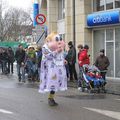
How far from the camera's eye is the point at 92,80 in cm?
1650

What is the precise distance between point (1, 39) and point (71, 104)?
6883 cm

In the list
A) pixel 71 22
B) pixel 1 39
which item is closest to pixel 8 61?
pixel 71 22

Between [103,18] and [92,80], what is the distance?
6878 millimetres

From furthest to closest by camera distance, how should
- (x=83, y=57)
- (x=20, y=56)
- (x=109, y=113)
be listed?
1. (x=20, y=56)
2. (x=83, y=57)
3. (x=109, y=113)

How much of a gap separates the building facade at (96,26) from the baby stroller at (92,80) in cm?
551

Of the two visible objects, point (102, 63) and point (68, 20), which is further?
point (68, 20)

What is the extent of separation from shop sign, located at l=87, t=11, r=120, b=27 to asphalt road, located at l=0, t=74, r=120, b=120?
7.26 meters

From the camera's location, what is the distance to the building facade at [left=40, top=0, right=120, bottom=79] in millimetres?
22656

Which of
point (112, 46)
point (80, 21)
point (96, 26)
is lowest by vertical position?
point (112, 46)

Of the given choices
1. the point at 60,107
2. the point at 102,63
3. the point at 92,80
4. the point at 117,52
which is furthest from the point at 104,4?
the point at 60,107

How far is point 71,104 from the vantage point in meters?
12.7

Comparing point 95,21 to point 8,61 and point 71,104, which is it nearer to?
point 8,61

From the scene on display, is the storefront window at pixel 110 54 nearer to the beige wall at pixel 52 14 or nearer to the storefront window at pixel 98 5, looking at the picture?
the storefront window at pixel 98 5

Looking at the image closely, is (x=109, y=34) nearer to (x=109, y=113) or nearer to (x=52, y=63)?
(x=52, y=63)
